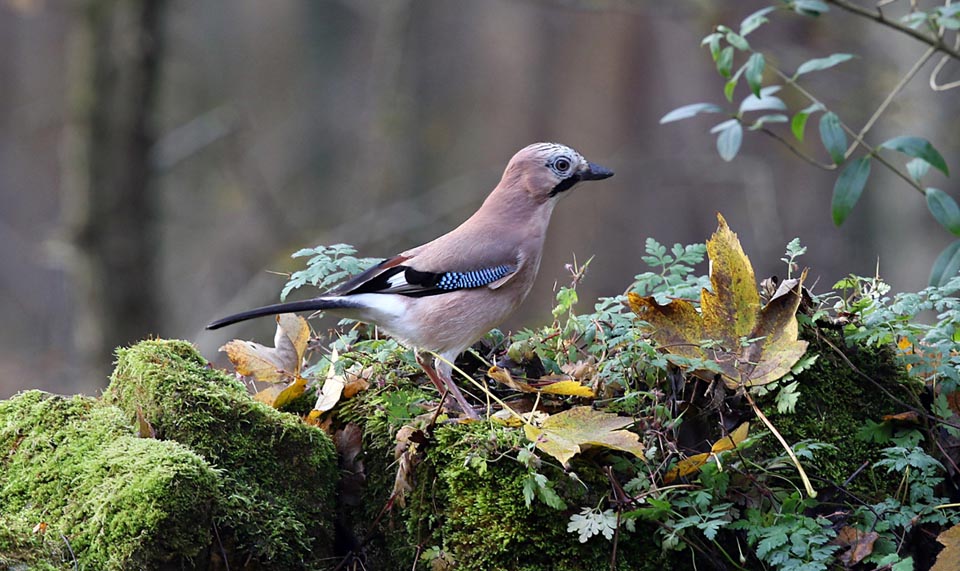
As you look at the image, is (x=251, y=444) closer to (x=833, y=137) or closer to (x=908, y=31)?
(x=833, y=137)

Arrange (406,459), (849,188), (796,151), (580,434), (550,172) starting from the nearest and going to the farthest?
(580,434), (406,459), (849,188), (796,151), (550,172)

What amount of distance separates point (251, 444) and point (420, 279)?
4.43 feet

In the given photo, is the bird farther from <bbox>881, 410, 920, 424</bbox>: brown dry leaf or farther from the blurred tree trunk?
the blurred tree trunk

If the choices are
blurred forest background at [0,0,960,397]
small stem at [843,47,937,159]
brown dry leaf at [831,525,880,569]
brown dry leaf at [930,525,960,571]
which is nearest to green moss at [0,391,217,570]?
brown dry leaf at [831,525,880,569]

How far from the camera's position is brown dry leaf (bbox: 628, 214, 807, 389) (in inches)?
137

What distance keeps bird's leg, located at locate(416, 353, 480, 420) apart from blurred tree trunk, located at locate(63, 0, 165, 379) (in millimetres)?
6135

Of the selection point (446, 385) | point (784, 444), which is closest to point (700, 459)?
point (784, 444)

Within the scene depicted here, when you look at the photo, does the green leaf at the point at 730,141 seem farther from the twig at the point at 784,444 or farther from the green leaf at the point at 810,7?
the twig at the point at 784,444

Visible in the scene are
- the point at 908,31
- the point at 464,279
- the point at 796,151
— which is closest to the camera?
the point at 908,31

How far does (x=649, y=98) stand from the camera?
1811cm

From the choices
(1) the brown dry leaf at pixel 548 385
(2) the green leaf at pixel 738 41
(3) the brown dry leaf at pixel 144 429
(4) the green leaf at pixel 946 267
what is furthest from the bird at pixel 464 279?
(4) the green leaf at pixel 946 267

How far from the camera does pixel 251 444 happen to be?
3426 millimetres

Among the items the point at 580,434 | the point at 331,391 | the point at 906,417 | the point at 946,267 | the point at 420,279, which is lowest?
the point at 906,417

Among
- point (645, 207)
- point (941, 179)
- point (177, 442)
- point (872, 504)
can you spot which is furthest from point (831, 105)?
point (177, 442)
